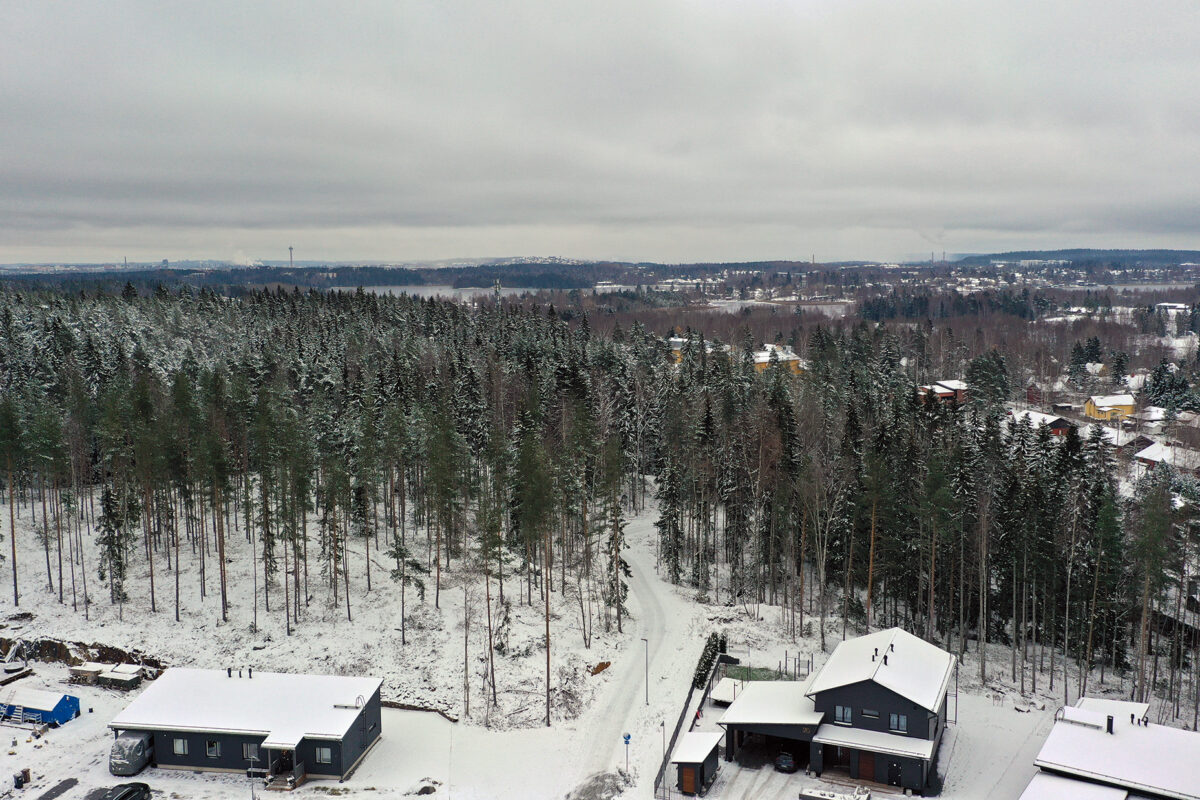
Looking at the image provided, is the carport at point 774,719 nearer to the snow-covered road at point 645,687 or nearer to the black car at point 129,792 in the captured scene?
the snow-covered road at point 645,687

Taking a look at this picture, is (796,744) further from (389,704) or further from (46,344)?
(46,344)

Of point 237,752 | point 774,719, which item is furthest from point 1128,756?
point 237,752

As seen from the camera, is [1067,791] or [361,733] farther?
[361,733]

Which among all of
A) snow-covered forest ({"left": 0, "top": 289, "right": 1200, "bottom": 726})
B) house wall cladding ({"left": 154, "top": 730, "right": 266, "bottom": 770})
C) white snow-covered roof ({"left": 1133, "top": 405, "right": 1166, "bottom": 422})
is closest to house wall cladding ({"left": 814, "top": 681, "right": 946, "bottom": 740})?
snow-covered forest ({"left": 0, "top": 289, "right": 1200, "bottom": 726})

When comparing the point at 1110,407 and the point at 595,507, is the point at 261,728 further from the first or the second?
the point at 1110,407

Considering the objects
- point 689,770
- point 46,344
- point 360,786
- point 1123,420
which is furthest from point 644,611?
point 1123,420

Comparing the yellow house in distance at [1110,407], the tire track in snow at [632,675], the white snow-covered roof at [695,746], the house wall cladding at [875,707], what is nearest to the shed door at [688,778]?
the white snow-covered roof at [695,746]
